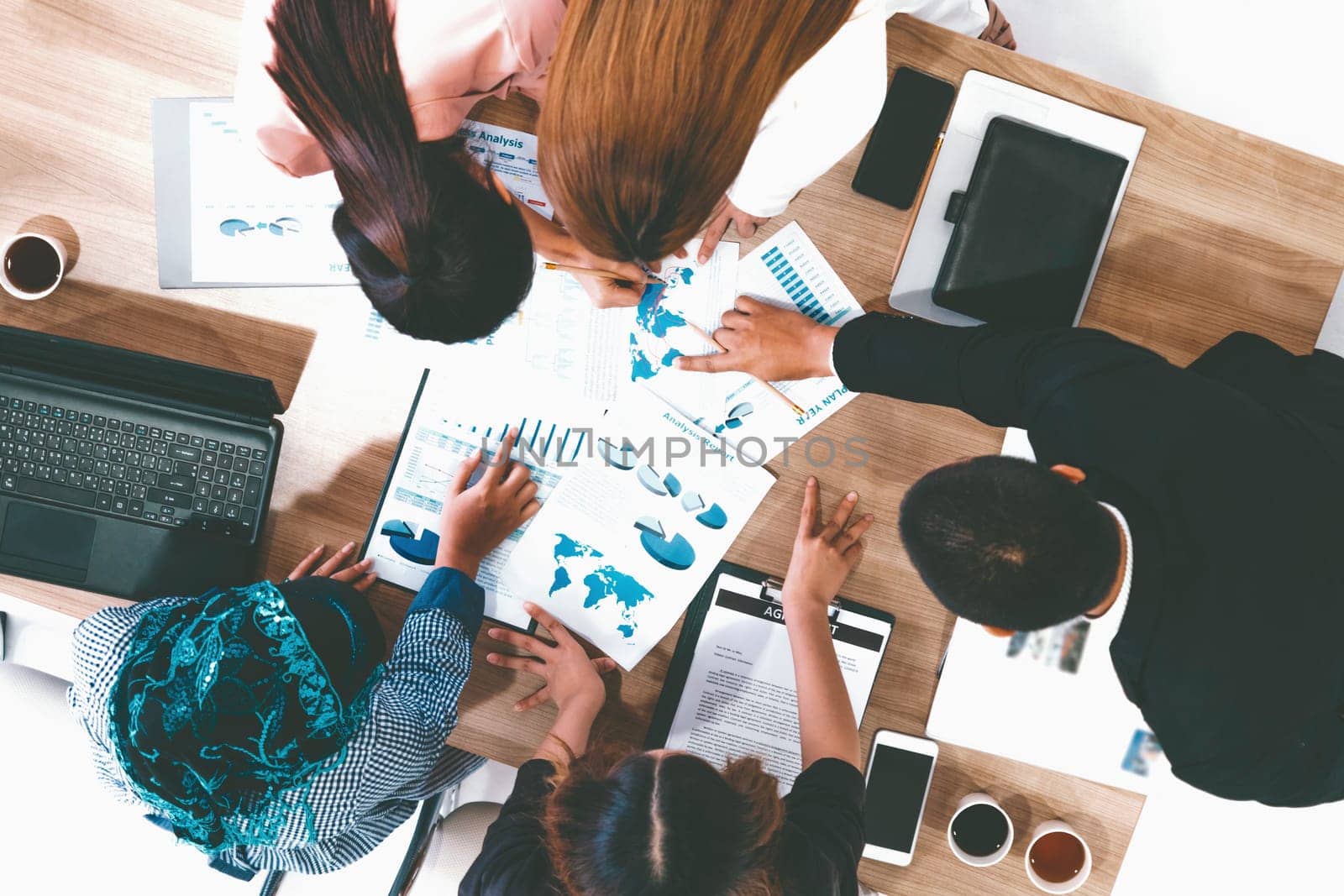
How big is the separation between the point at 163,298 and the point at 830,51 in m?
0.96

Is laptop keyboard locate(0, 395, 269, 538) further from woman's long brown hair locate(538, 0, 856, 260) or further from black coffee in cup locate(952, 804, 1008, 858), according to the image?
black coffee in cup locate(952, 804, 1008, 858)

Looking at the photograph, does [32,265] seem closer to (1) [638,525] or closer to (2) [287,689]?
(2) [287,689]

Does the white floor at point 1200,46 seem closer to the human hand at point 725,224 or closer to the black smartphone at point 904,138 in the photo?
the black smartphone at point 904,138

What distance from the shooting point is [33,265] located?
1071 mm

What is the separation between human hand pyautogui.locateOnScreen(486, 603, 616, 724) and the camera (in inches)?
40.8

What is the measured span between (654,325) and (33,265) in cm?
87

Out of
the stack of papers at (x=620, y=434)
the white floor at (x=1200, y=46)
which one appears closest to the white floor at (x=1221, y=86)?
the white floor at (x=1200, y=46)

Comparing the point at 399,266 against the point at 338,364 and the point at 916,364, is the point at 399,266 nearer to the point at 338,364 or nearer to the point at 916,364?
the point at 338,364

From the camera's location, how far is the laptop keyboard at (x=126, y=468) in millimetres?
1025

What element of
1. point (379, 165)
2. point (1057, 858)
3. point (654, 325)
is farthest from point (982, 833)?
point (379, 165)

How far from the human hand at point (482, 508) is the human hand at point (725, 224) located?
371 mm

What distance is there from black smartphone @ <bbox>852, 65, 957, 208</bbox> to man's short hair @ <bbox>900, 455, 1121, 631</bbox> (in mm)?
418

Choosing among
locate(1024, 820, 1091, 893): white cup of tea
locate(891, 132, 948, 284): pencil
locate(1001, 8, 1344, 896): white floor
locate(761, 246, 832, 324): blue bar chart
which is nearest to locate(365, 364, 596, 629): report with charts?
locate(761, 246, 832, 324): blue bar chart

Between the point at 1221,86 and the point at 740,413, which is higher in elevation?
the point at 1221,86
